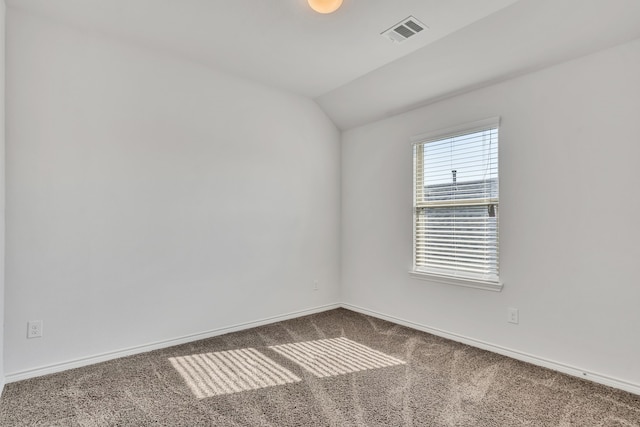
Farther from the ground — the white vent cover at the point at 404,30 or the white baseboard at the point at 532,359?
the white vent cover at the point at 404,30

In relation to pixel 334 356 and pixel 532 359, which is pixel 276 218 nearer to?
pixel 334 356

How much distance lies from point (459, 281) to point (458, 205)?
0.70m

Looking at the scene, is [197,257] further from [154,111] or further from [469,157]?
[469,157]

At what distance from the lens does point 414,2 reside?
2197mm

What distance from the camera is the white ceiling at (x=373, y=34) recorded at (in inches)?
86.4

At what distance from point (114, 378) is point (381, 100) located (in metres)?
3.37

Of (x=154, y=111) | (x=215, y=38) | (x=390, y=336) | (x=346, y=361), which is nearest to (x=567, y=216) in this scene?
(x=390, y=336)

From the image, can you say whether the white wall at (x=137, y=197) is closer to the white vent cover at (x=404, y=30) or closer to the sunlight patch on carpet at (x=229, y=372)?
the sunlight patch on carpet at (x=229, y=372)

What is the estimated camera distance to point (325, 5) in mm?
2176

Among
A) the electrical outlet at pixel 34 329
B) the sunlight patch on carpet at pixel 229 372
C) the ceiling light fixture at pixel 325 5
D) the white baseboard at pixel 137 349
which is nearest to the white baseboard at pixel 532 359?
the white baseboard at pixel 137 349

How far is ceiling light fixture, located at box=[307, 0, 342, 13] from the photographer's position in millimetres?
2148

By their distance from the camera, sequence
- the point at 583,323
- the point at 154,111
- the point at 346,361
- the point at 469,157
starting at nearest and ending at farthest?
1. the point at 583,323
2. the point at 346,361
3. the point at 154,111
4. the point at 469,157

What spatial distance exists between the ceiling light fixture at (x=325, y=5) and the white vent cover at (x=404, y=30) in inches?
19.7

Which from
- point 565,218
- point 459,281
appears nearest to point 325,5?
point 565,218
